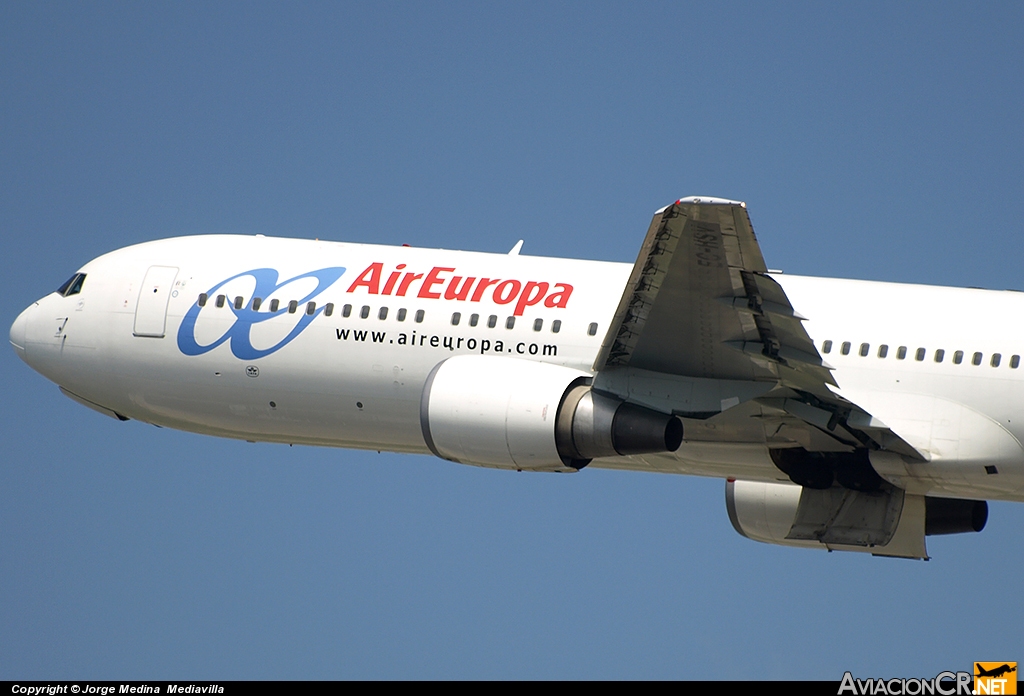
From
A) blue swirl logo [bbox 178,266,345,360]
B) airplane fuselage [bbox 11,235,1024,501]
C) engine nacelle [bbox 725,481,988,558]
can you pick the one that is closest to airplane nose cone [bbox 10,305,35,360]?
airplane fuselage [bbox 11,235,1024,501]

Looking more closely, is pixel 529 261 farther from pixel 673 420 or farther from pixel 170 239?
pixel 170 239

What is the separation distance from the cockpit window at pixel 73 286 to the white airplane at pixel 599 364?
54 millimetres

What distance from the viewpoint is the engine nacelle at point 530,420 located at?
25.0 m

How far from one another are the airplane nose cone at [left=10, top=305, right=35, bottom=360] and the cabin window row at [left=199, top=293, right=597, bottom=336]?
4.44 metres

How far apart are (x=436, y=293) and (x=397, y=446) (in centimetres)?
306

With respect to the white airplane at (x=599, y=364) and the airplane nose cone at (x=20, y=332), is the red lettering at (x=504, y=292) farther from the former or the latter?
the airplane nose cone at (x=20, y=332)

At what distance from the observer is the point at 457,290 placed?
28031 millimetres

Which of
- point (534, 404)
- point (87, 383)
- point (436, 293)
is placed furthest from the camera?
point (87, 383)

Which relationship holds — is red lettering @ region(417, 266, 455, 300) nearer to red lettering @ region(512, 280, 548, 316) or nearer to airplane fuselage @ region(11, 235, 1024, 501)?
airplane fuselage @ region(11, 235, 1024, 501)

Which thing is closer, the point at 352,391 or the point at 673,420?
the point at 673,420

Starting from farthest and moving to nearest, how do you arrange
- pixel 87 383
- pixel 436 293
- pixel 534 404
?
pixel 87 383 < pixel 436 293 < pixel 534 404

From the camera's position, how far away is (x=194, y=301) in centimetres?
2939

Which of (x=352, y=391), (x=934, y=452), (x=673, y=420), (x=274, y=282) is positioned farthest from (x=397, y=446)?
(x=934, y=452)

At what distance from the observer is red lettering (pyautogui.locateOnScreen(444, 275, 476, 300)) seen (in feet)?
91.6
